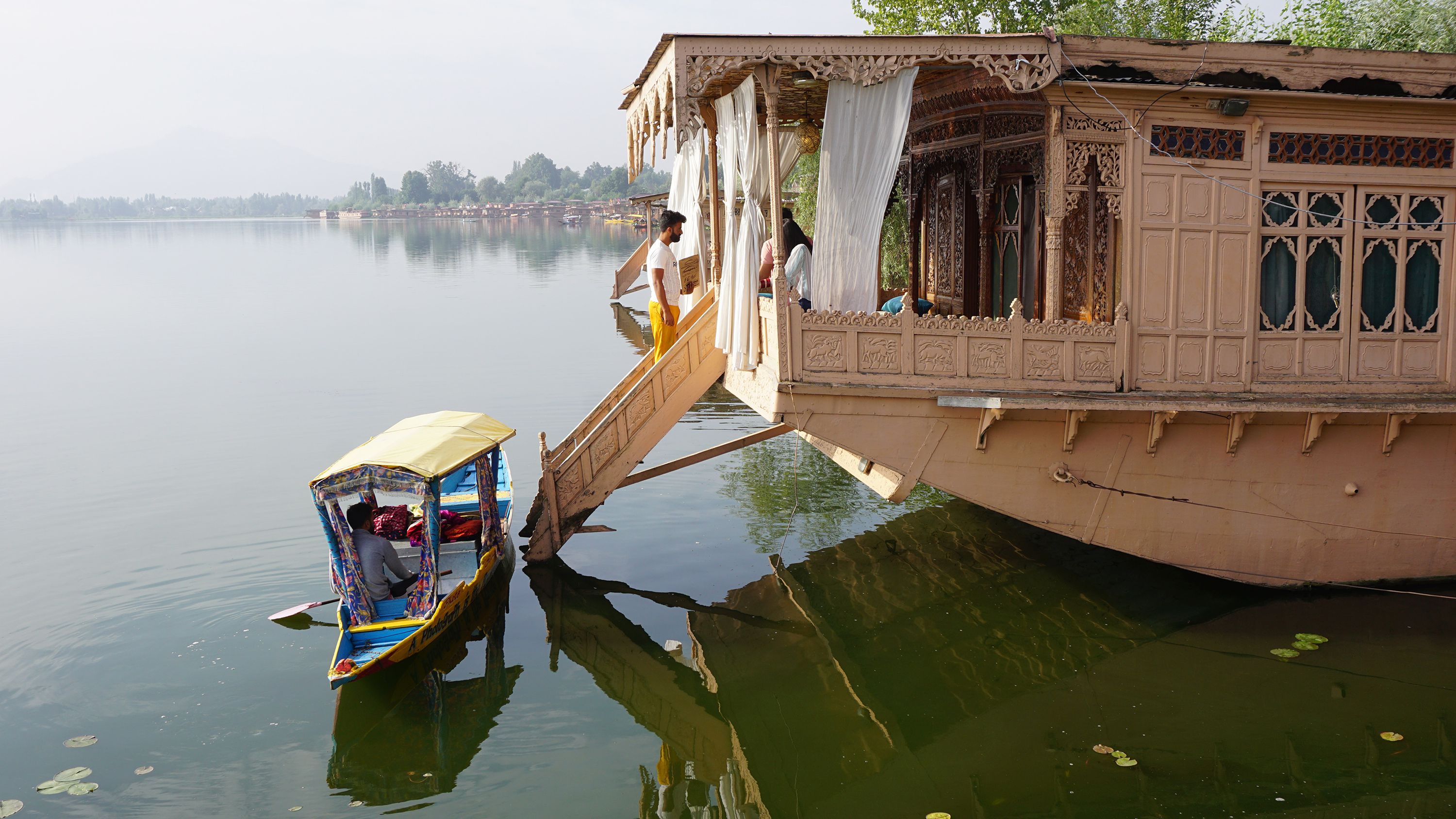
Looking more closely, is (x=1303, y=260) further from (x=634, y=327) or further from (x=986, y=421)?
(x=634, y=327)

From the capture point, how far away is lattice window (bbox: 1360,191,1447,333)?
368 inches

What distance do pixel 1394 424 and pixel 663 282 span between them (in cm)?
Answer: 701

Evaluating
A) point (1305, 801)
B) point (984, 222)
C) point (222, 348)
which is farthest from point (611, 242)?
point (1305, 801)

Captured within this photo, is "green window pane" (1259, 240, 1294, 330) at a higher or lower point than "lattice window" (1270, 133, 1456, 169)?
lower

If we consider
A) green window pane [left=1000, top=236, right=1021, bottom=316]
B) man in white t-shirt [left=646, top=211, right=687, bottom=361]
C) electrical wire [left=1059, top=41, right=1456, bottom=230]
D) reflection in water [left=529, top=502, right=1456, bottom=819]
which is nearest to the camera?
reflection in water [left=529, top=502, right=1456, bottom=819]

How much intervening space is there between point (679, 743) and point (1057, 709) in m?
2.96

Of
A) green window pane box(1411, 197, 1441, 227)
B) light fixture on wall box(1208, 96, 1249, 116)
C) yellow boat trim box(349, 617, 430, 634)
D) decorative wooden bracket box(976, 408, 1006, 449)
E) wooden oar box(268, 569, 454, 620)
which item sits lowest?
wooden oar box(268, 569, 454, 620)

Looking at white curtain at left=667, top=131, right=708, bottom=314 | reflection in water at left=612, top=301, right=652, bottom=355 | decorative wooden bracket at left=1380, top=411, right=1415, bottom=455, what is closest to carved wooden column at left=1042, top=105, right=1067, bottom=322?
decorative wooden bracket at left=1380, top=411, right=1415, bottom=455

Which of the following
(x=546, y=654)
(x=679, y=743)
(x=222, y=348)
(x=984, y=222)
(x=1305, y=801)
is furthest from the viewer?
(x=222, y=348)

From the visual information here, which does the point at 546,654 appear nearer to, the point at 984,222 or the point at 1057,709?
the point at 1057,709

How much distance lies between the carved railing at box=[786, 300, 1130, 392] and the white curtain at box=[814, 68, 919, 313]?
14.1 inches

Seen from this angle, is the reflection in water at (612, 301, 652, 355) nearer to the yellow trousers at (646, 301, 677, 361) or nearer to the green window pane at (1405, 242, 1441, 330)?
the yellow trousers at (646, 301, 677, 361)

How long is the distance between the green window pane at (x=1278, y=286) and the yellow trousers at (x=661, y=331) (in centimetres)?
563

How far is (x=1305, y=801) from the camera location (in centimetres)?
716
